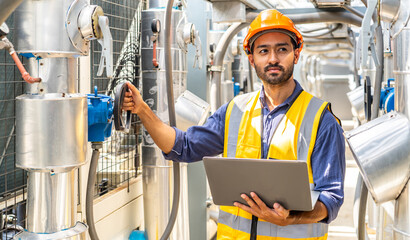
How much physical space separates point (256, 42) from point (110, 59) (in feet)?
2.08

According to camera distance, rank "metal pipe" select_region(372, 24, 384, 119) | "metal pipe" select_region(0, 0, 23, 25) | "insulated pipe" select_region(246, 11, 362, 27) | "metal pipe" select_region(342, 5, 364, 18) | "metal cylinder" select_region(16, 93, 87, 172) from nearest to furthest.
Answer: "metal pipe" select_region(0, 0, 23, 25), "metal cylinder" select_region(16, 93, 87, 172), "metal pipe" select_region(372, 24, 384, 119), "metal pipe" select_region(342, 5, 364, 18), "insulated pipe" select_region(246, 11, 362, 27)

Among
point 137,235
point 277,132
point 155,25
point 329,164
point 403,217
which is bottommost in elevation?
point 137,235

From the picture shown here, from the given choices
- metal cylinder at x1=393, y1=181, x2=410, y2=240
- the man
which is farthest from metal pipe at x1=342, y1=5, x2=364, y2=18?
metal cylinder at x1=393, y1=181, x2=410, y2=240

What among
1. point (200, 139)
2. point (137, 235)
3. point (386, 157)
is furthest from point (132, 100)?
point (137, 235)

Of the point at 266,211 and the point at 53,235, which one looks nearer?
the point at 53,235

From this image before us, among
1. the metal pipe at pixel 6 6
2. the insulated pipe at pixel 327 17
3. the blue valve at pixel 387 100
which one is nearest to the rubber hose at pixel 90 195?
the metal pipe at pixel 6 6

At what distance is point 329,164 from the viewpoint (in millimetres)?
1955

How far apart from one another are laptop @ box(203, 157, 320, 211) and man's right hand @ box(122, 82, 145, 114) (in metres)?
0.47

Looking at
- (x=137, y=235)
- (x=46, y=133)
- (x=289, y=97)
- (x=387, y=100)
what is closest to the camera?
(x=46, y=133)

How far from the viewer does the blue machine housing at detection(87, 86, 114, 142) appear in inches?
73.8

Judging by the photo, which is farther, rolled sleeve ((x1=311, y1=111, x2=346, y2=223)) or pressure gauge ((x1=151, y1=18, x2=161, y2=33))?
pressure gauge ((x1=151, y1=18, x2=161, y2=33))

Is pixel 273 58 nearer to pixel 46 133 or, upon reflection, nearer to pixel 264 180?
pixel 264 180

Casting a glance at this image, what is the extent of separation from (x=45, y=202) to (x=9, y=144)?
2.37 ft

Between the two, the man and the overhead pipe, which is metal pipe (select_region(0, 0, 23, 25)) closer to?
the man
